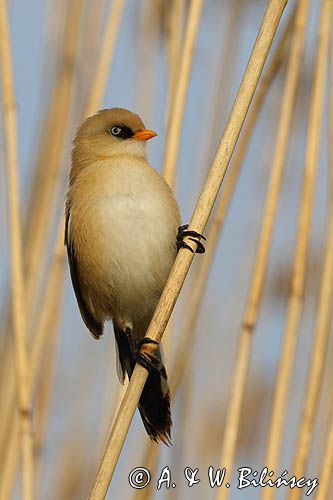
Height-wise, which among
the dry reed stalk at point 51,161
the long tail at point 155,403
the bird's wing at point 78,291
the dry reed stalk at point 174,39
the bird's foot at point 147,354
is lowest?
the bird's foot at point 147,354

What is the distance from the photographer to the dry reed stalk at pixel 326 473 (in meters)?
1.85

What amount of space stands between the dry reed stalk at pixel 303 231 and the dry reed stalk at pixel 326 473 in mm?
137

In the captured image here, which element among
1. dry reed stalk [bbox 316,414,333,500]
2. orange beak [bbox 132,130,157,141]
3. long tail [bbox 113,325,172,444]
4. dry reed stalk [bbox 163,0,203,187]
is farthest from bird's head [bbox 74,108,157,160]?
dry reed stalk [bbox 316,414,333,500]

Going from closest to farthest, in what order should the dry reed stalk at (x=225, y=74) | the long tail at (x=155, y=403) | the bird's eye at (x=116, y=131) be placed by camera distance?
the long tail at (x=155, y=403) → the bird's eye at (x=116, y=131) → the dry reed stalk at (x=225, y=74)

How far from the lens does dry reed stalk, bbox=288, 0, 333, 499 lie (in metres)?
1.98

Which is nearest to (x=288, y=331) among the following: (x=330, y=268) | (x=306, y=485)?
(x=330, y=268)

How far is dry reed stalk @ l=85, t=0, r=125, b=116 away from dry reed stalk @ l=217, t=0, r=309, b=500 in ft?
1.63

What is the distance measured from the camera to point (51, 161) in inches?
98.1

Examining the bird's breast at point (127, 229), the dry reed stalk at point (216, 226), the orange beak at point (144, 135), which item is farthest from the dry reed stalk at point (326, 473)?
the orange beak at point (144, 135)

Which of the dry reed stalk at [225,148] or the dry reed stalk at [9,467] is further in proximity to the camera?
A: the dry reed stalk at [9,467]

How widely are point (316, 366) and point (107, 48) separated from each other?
1.03 meters

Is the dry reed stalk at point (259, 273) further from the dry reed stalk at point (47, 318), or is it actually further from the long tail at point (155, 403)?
the dry reed stalk at point (47, 318)

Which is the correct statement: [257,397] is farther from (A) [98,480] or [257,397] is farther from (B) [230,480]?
(A) [98,480]

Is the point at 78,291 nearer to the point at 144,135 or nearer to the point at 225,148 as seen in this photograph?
the point at 144,135
